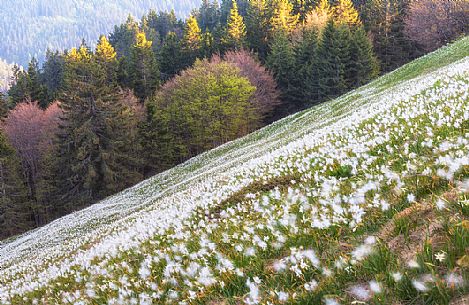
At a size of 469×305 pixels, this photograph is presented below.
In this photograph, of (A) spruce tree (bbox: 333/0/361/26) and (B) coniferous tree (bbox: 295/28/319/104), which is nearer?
(B) coniferous tree (bbox: 295/28/319/104)

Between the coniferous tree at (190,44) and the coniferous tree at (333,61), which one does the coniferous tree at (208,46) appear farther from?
the coniferous tree at (333,61)

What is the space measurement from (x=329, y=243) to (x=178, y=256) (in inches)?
108

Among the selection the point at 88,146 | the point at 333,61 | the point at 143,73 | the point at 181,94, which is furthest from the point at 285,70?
the point at 88,146

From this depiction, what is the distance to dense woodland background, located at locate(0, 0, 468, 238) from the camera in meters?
59.8

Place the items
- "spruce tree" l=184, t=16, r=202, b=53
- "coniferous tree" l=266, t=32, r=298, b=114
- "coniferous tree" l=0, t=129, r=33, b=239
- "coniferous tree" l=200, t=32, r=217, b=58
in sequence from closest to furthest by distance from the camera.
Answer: "coniferous tree" l=0, t=129, r=33, b=239, "coniferous tree" l=266, t=32, r=298, b=114, "coniferous tree" l=200, t=32, r=217, b=58, "spruce tree" l=184, t=16, r=202, b=53

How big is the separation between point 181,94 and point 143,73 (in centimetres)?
2275

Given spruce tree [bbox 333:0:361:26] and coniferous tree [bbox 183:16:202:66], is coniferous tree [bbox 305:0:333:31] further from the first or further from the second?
coniferous tree [bbox 183:16:202:66]

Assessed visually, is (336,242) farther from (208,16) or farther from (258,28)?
(208,16)

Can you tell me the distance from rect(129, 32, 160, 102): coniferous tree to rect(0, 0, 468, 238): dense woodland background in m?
0.25

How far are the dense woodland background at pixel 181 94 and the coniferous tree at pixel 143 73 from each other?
25 cm

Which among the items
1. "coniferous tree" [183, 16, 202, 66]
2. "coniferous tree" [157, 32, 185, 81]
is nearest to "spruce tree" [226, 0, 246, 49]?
"coniferous tree" [183, 16, 202, 66]

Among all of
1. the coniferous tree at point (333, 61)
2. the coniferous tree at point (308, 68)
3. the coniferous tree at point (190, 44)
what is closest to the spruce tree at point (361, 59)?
the coniferous tree at point (333, 61)

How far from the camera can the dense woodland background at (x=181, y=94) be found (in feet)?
196

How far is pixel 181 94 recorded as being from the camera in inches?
2852
